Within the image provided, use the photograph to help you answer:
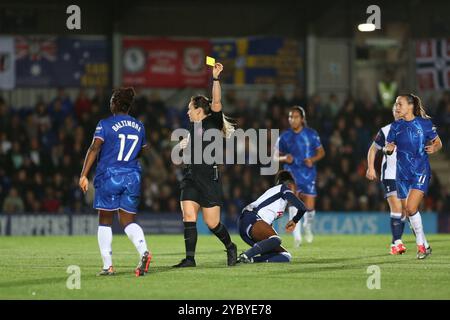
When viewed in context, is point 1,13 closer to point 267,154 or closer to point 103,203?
point 267,154

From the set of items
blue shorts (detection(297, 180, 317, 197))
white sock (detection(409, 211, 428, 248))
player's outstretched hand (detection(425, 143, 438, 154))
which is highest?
player's outstretched hand (detection(425, 143, 438, 154))

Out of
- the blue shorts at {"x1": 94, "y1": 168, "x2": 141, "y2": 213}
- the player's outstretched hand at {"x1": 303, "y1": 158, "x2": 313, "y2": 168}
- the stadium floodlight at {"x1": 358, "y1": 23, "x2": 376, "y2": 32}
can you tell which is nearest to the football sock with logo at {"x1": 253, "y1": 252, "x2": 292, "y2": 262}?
the blue shorts at {"x1": 94, "y1": 168, "x2": 141, "y2": 213}

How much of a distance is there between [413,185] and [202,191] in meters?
3.30

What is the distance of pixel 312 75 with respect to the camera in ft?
103

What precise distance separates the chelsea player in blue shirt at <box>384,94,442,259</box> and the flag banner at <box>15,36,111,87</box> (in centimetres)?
1714

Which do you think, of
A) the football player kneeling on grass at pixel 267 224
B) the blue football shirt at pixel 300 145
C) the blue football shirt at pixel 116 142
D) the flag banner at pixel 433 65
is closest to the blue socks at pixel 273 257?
the football player kneeling on grass at pixel 267 224

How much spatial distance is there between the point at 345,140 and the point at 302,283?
17835 mm

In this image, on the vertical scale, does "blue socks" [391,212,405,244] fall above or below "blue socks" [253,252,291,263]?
above

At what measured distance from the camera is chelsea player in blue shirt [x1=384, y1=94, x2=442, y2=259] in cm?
1395

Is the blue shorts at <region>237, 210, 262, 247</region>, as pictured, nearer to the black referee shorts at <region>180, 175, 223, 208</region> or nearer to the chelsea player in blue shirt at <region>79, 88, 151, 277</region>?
the black referee shorts at <region>180, 175, 223, 208</region>

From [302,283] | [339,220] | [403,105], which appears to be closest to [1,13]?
[339,220]

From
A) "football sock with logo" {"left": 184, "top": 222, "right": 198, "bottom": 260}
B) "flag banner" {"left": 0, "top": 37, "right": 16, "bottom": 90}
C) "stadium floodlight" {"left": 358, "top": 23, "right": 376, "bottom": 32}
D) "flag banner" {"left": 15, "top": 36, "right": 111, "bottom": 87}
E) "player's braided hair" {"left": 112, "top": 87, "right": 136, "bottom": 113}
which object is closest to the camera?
"player's braided hair" {"left": 112, "top": 87, "right": 136, "bottom": 113}

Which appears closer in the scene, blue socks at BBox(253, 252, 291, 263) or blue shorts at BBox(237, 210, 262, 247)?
blue socks at BBox(253, 252, 291, 263)
